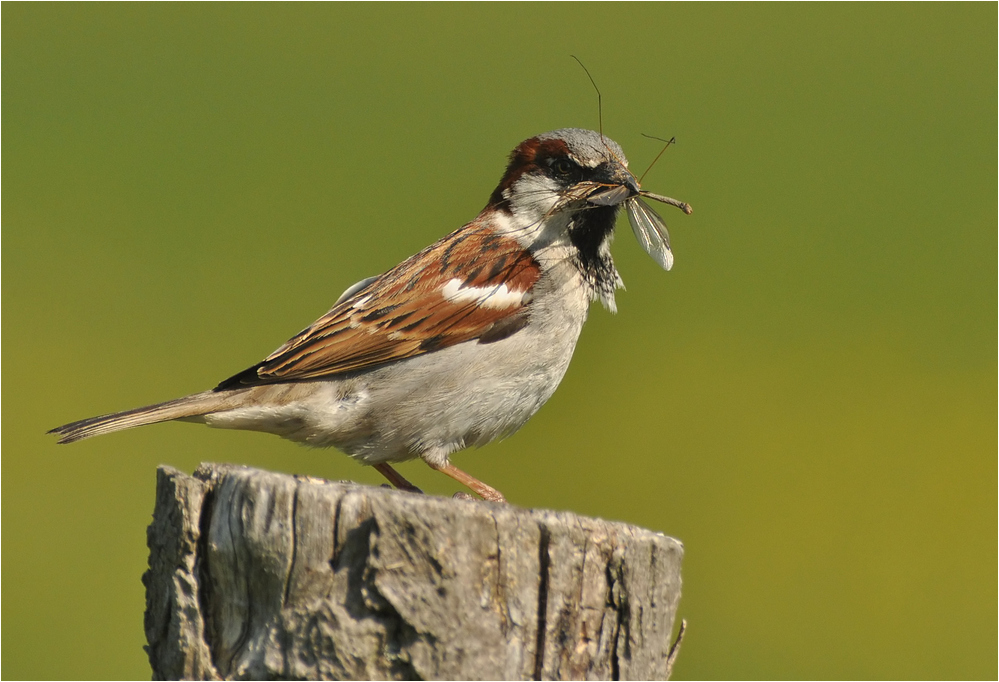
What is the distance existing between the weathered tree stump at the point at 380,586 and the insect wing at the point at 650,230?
5.67 feet

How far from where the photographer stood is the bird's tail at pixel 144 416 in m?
3.60

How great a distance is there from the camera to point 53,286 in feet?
24.5

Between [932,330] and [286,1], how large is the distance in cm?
709

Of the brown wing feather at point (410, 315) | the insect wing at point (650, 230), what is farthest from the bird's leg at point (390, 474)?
the insect wing at point (650, 230)

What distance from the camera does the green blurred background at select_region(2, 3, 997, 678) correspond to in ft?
20.3

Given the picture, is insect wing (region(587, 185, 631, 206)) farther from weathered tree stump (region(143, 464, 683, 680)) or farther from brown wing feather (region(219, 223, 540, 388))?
weathered tree stump (region(143, 464, 683, 680))

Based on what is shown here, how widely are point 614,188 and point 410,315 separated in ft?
3.09

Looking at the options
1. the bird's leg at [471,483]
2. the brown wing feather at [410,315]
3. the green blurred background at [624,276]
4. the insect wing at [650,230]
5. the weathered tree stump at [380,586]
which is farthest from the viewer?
the green blurred background at [624,276]

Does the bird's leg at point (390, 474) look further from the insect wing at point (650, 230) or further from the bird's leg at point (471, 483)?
the insect wing at point (650, 230)

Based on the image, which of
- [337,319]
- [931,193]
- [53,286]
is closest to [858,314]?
[931,193]

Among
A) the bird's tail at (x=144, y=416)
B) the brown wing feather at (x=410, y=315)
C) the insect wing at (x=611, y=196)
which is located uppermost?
the insect wing at (x=611, y=196)

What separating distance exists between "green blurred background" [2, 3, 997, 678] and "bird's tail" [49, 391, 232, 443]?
1.36 meters

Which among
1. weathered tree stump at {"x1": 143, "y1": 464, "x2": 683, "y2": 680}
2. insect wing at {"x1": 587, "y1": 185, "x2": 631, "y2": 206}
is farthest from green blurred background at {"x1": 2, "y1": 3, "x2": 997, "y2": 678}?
weathered tree stump at {"x1": 143, "y1": 464, "x2": 683, "y2": 680}

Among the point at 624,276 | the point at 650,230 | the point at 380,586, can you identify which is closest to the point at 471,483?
the point at 650,230
